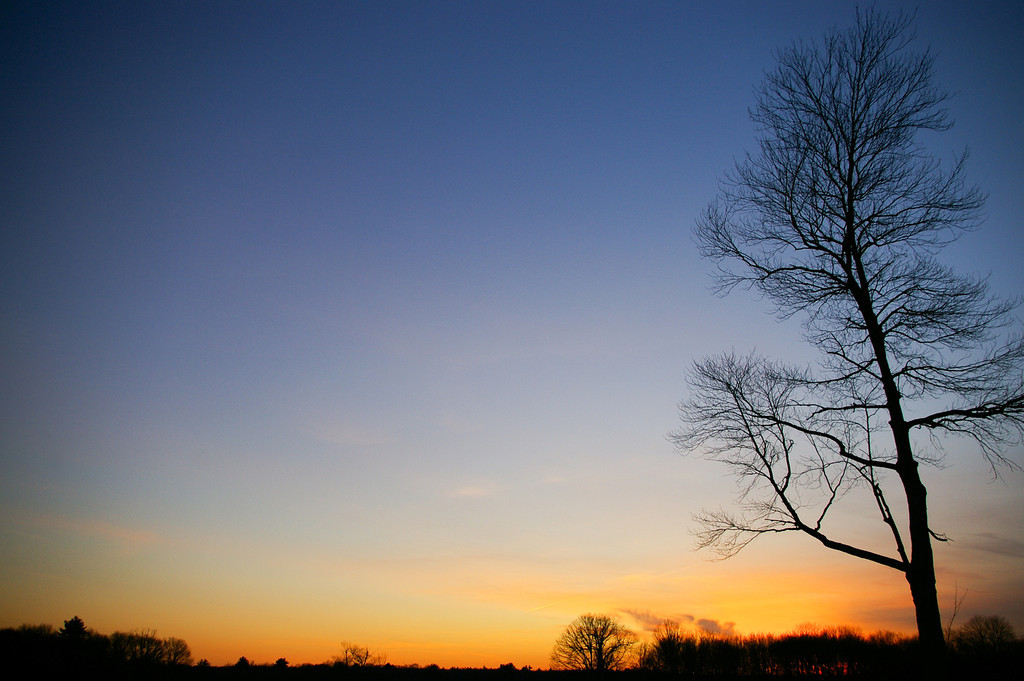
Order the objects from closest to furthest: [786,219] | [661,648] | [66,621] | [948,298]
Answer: [948,298], [786,219], [66,621], [661,648]

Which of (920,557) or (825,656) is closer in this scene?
(920,557)

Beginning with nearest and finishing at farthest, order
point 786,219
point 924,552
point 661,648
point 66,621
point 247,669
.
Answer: point 924,552
point 786,219
point 247,669
point 66,621
point 661,648

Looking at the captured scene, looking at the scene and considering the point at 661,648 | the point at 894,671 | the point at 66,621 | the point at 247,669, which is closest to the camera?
the point at 894,671

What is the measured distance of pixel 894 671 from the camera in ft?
41.5

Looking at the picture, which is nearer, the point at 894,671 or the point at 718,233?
the point at 718,233

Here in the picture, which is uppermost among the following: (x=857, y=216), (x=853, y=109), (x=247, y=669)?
(x=853, y=109)

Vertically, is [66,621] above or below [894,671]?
below

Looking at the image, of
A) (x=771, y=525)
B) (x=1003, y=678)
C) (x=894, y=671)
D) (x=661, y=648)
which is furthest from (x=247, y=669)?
(x=661, y=648)

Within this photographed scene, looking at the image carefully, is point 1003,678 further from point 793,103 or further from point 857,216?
point 793,103

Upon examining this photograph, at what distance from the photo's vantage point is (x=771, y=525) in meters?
9.66

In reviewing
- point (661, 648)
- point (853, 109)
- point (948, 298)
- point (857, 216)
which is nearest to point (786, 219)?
point (857, 216)

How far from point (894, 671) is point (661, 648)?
82.3 feet

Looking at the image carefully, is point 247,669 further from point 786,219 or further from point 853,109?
point 853,109

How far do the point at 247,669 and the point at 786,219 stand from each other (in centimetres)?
2096
